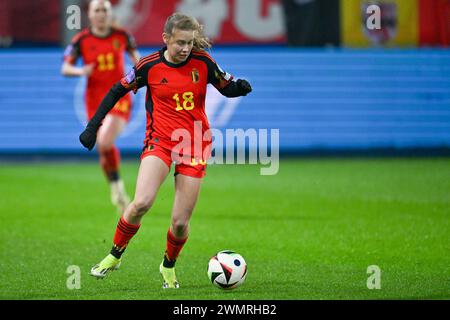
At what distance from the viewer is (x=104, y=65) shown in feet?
42.5

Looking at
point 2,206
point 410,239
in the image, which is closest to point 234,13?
point 2,206

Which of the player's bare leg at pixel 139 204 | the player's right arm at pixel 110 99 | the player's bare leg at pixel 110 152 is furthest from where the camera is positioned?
the player's bare leg at pixel 110 152

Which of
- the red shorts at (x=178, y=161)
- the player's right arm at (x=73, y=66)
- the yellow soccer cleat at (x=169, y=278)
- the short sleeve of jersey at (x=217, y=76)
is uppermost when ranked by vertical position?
the short sleeve of jersey at (x=217, y=76)

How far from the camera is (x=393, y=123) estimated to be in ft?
59.2

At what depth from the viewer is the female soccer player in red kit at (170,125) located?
7719 mm

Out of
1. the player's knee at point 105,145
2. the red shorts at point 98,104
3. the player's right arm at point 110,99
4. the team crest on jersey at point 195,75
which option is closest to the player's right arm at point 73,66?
the red shorts at point 98,104

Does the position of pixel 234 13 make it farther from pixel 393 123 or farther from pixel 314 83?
pixel 393 123

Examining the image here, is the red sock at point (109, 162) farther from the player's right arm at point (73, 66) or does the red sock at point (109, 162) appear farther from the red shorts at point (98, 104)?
the player's right arm at point (73, 66)

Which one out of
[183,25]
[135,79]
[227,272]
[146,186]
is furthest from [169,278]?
[183,25]

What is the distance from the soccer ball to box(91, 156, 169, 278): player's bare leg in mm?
676

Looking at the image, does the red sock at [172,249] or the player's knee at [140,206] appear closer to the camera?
the player's knee at [140,206]

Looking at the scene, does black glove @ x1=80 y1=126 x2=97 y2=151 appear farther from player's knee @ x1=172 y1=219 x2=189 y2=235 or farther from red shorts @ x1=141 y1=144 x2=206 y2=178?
player's knee @ x1=172 y1=219 x2=189 y2=235

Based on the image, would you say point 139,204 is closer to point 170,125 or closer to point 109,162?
point 170,125
